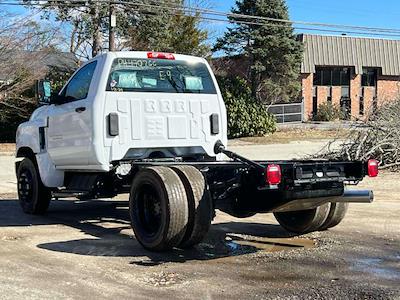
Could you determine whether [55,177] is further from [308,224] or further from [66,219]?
[308,224]

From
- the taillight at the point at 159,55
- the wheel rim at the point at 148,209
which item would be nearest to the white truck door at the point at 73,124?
the taillight at the point at 159,55

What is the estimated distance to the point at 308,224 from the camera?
8.02 metres

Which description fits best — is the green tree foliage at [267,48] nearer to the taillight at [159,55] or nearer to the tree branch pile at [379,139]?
the tree branch pile at [379,139]

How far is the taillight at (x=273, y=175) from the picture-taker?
6.24 metres

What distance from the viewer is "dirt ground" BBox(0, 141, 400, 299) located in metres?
5.59

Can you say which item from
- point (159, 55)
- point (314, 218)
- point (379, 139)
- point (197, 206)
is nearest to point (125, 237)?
point (197, 206)

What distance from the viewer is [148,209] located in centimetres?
726

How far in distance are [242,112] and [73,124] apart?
68.9 ft

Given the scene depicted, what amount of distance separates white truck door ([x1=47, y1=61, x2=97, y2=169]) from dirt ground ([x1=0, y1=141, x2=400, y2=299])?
1059mm

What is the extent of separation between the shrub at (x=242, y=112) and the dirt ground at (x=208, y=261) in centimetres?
1921

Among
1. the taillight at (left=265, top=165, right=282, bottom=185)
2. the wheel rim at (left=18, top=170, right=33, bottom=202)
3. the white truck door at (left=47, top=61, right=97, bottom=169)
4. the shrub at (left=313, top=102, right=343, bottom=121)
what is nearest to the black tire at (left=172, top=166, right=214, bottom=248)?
the taillight at (left=265, top=165, right=282, bottom=185)

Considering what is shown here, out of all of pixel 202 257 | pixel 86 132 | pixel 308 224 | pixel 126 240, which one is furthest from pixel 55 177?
pixel 308 224

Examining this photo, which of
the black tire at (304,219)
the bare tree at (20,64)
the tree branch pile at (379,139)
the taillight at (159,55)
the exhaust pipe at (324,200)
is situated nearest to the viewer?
the exhaust pipe at (324,200)

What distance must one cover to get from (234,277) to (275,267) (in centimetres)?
62
